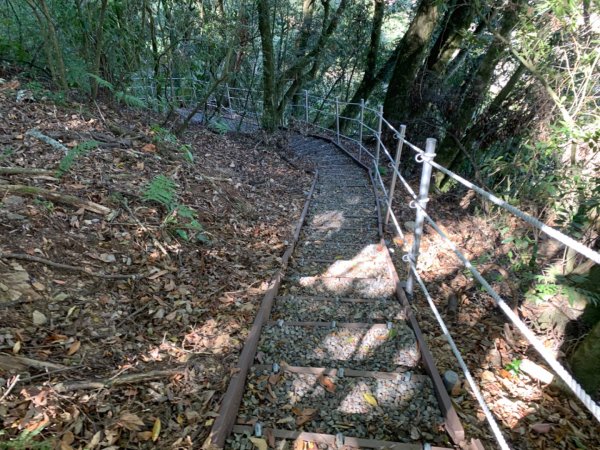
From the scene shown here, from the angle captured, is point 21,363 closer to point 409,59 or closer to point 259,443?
point 259,443

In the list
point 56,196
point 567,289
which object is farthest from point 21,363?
point 567,289

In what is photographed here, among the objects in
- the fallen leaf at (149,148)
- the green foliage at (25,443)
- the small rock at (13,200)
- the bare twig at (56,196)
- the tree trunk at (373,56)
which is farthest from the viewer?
the tree trunk at (373,56)

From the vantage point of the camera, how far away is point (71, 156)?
345 centimetres

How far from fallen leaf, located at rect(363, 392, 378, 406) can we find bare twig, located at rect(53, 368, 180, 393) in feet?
3.58

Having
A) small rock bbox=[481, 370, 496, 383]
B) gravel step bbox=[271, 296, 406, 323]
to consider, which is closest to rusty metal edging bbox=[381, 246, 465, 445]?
gravel step bbox=[271, 296, 406, 323]

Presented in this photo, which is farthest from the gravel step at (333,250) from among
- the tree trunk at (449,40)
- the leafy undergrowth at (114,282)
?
the tree trunk at (449,40)

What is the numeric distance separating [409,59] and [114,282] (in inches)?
342

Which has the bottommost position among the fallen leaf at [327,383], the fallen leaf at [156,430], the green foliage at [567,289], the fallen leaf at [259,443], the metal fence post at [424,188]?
the fallen leaf at [259,443]

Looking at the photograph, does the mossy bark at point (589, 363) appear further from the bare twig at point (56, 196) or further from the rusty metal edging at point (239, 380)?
the bare twig at point (56, 196)

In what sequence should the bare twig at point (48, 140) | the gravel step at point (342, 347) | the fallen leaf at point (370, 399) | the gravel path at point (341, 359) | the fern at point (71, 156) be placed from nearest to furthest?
the gravel path at point (341, 359), the fallen leaf at point (370, 399), the gravel step at point (342, 347), the fern at point (71, 156), the bare twig at point (48, 140)

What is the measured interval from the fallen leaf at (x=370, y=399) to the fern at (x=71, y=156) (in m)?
3.08

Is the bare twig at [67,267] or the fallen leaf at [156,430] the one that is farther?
the bare twig at [67,267]

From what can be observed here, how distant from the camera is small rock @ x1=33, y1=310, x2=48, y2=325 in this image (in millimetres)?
2109

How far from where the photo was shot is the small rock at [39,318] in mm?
2109
